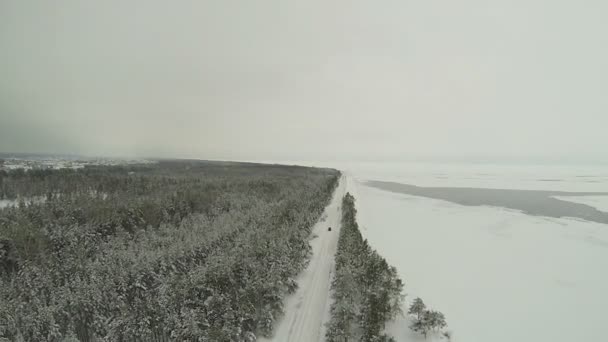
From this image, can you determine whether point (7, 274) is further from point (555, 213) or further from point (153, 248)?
point (555, 213)

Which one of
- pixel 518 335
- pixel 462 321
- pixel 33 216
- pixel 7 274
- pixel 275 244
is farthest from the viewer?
pixel 33 216

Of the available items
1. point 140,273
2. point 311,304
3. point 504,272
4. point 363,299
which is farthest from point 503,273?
point 140,273

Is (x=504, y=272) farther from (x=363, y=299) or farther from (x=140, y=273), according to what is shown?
(x=140, y=273)

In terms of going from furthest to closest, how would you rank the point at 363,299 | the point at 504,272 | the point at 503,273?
1. the point at 504,272
2. the point at 503,273
3. the point at 363,299

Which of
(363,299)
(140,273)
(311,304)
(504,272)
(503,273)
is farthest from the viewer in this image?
(504,272)

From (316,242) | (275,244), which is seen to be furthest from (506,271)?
(275,244)

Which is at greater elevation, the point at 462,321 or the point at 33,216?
the point at 33,216

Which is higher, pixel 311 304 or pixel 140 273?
pixel 140 273
